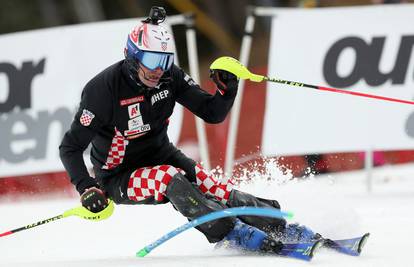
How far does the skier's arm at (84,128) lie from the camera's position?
476 cm

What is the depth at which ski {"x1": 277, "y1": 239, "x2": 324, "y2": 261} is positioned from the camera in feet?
14.1

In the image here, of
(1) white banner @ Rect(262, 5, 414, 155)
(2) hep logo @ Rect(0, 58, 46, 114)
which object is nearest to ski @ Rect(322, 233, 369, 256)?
(1) white banner @ Rect(262, 5, 414, 155)

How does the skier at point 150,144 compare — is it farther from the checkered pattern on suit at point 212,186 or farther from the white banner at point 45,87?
the white banner at point 45,87

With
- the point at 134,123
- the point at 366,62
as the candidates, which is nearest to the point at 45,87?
the point at 366,62

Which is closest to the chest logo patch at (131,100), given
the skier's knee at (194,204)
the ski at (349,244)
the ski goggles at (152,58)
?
the ski goggles at (152,58)

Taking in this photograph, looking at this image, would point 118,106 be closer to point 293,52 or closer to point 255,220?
point 255,220

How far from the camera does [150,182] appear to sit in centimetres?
480

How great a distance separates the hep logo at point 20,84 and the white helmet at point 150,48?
10.6 feet

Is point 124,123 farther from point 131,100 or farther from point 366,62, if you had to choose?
point 366,62

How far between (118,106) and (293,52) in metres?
3.09

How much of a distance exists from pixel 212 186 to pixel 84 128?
2.84ft

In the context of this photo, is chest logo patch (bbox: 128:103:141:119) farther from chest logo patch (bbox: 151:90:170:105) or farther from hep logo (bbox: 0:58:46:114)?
hep logo (bbox: 0:58:46:114)

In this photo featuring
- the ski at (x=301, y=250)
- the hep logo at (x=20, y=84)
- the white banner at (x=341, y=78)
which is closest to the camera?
the ski at (x=301, y=250)

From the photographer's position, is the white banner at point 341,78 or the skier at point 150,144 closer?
the skier at point 150,144
